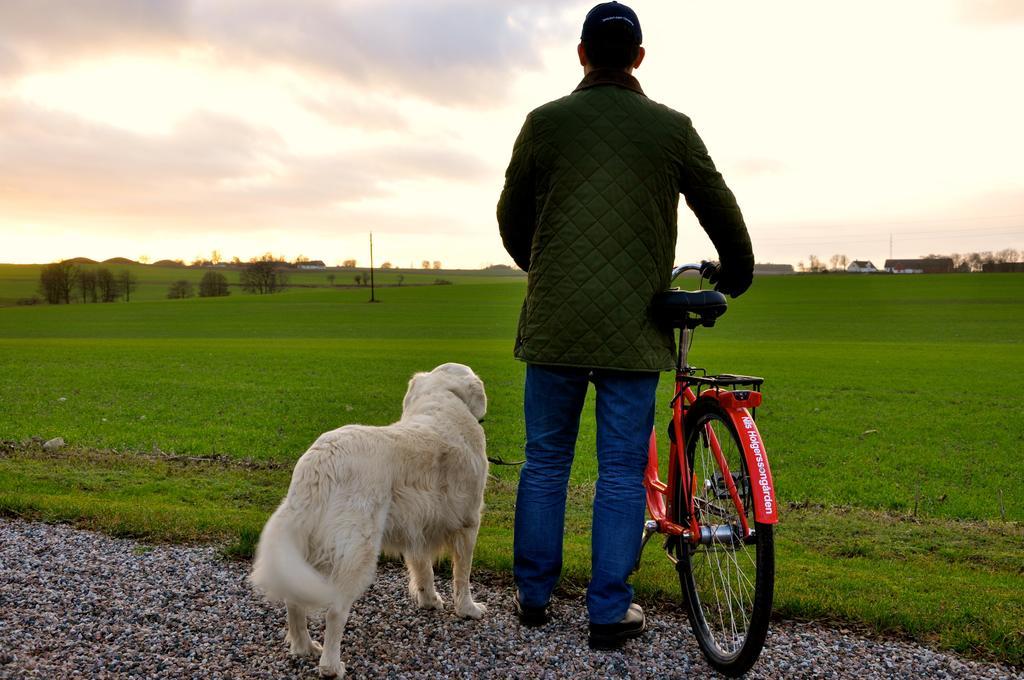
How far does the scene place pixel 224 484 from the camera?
759 cm

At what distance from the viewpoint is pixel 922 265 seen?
113 m

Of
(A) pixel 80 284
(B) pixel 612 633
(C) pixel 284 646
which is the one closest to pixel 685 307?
(B) pixel 612 633

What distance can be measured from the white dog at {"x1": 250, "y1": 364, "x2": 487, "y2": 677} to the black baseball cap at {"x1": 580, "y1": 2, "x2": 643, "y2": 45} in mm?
2306

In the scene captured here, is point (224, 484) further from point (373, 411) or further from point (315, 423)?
point (373, 411)

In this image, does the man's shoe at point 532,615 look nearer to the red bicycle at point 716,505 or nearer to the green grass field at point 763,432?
the green grass field at point 763,432

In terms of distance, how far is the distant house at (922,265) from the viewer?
10419 cm

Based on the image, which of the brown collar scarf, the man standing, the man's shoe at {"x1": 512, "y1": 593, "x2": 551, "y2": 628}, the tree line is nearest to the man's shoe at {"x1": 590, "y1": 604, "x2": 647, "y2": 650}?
the man standing

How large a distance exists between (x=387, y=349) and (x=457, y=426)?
27.9 metres

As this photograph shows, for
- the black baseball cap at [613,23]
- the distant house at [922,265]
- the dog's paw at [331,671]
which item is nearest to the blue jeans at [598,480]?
the dog's paw at [331,671]

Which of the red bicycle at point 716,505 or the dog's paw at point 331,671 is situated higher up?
the red bicycle at point 716,505

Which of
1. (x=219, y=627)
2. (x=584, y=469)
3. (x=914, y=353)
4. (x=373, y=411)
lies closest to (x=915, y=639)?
(x=219, y=627)

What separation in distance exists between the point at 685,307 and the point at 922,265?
126998 mm

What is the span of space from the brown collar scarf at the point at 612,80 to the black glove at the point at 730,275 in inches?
42.3

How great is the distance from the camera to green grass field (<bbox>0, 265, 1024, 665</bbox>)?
474 cm
